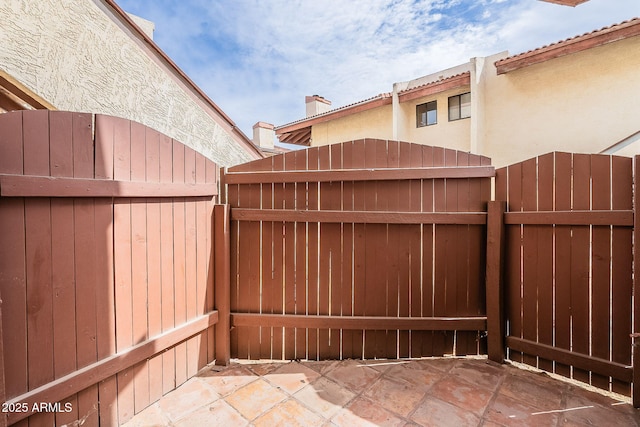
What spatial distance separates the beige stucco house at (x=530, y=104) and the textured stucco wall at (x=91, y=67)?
6552 millimetres

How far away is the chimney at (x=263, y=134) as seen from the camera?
1128cm

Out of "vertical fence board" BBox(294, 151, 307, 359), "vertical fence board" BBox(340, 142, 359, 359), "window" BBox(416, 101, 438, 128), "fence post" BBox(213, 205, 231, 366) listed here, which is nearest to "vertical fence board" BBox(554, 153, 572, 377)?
"vertical fence board" BBox(340, 142, 359, 359)

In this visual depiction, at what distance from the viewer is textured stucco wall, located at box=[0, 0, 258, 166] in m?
2.19

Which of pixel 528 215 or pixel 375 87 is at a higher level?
pixel 375 87

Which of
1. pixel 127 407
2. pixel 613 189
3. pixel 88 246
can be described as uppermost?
pixel 613 189

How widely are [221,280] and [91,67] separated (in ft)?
7.84

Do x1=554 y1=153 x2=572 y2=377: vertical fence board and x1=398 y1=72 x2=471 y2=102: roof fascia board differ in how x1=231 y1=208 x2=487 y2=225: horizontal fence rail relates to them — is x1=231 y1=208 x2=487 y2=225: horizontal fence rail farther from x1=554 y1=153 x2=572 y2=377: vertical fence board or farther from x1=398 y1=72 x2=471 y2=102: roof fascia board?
x1=398 y1=72 x2=471 y2=102: roof fascia board

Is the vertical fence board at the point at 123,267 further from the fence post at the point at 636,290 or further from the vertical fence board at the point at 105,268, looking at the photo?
the fence post at the point at 636,290

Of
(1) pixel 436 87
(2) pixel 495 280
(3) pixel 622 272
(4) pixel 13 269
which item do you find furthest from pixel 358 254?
(1) pixel 436 87

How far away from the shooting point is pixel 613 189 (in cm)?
194

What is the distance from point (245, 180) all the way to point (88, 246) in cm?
123

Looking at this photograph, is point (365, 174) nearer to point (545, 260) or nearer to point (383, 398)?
point (545, 260)

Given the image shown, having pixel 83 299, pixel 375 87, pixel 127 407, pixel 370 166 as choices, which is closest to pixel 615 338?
pixel 370 166

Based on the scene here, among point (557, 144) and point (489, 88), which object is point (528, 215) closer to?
point (557, 144)
